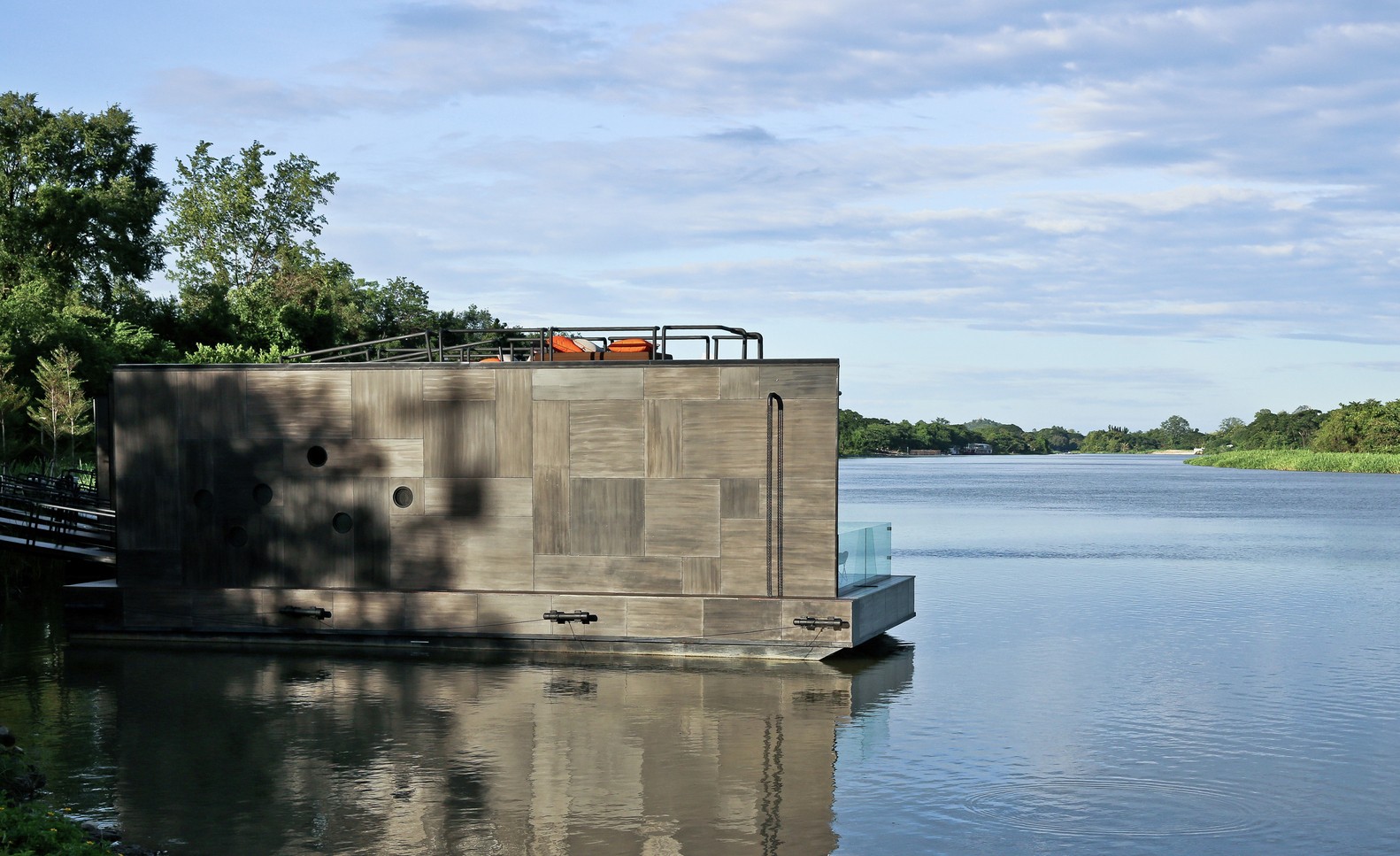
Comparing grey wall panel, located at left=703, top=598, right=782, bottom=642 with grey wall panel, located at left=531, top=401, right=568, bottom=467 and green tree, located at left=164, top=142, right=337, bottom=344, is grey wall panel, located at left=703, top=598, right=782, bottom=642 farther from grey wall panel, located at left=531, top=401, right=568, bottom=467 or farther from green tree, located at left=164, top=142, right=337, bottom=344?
green tree, located at left=164, top=142, right=337, bottom=344

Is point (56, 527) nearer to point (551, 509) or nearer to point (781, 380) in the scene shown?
point (551, 509)

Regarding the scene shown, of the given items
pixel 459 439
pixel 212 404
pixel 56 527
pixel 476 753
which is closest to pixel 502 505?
pixel 459 439

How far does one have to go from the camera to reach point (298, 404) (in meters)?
25.5

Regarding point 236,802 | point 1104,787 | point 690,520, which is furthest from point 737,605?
point 236,802

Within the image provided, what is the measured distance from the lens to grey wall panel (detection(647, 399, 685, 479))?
24047 millimetres

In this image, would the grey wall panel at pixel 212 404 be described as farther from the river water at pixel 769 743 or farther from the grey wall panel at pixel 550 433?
the grey wall panel at pixel 550 433

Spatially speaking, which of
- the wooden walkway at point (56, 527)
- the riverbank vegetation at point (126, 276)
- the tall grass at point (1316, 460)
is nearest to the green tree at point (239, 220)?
the riverbank vegetation at point (126, 276)

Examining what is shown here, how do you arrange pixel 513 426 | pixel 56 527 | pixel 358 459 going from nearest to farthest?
pixel 513 426 → pixel 358 459 → pixel 56 527

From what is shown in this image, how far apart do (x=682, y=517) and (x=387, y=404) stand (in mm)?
5922

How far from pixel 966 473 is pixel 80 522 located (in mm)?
152666

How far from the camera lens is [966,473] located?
178 m

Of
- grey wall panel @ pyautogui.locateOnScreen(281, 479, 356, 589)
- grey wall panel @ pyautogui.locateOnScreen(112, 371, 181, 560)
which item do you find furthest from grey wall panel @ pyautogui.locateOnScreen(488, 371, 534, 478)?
grey wall panel @ pyautogui.locateOnScreen(112, 371, 181, 560)

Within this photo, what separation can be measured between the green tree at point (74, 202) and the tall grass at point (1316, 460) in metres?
130

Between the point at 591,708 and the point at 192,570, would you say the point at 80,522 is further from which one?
the point at 591,708
